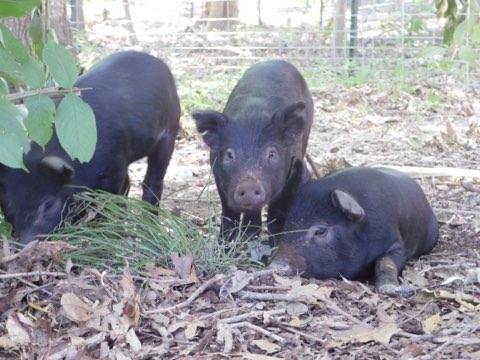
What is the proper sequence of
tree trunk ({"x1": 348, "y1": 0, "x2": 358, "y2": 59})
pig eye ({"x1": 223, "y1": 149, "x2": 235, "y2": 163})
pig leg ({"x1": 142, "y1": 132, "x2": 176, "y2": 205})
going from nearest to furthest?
1. pig eye ({"x1": 223, "y1": 149, "x2": 235, "y2": 163})
2. pig leg ({"x1": 142, "y1": 132, "x2": 176, "y2": 205})
3. tree trunk ({"x1": 348, "y1": 0, "x2": 358, "y2": 59})

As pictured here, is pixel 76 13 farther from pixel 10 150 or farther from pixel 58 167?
pixel 10 150

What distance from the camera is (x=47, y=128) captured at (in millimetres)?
3363

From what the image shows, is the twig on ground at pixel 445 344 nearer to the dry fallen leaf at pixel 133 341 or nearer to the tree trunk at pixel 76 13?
the dry fallen leaf at pixel 133 341

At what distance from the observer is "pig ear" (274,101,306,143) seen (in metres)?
5.90

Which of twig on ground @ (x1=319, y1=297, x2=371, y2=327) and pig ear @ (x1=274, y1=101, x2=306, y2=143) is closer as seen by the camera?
twig on ground @ (x1=319, y1=297, x2=371, y2=327)

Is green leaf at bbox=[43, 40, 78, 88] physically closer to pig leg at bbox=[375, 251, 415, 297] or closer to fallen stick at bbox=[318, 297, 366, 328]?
fallen stick at bbox=[318, 297, 366, 328]

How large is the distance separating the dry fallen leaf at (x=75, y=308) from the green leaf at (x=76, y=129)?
27.4 inches

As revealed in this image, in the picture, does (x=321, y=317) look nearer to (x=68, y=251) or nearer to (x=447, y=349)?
(x=447, y=349)

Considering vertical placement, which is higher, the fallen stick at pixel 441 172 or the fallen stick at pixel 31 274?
the fallen stick at pixel 31 274

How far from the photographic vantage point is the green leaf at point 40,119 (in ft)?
11.0

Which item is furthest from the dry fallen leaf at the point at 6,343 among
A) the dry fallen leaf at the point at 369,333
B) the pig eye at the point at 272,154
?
the pig eye at the point at 272,154

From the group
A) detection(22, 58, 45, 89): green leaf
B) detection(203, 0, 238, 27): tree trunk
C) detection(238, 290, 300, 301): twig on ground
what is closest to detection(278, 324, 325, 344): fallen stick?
detection(238, 290, 300, 301): twig on ground

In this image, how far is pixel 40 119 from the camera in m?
3.36

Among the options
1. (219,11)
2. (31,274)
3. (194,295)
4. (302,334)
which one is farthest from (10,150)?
(219,11)
